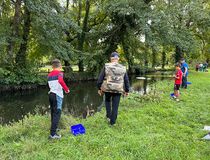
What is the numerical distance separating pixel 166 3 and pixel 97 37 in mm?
7246

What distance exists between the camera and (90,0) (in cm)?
2689

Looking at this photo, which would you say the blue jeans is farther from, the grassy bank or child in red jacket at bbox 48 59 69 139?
the grassy bank

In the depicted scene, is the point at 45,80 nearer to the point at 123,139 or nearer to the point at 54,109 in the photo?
the point at 54,109

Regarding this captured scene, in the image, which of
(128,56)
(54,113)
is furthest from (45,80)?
(54,113)

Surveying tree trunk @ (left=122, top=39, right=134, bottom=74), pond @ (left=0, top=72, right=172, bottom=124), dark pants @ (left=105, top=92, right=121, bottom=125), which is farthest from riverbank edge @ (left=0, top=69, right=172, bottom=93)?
dark pants @ (left=105, top=92, right=121, bottom=125)

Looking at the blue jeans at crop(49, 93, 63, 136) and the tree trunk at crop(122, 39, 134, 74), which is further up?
the tree trunk at crop(122, 39, 134, 74)

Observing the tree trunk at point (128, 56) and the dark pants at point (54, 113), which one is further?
the tree trunk at point (128, 56)

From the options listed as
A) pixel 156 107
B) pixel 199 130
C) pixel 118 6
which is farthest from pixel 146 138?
pixel 118 6

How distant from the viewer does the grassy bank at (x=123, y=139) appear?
493 cm

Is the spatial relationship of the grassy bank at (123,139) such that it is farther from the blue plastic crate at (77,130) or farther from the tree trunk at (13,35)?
the tree trunk at (13,35)

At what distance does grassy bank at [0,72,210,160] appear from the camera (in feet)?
16.2

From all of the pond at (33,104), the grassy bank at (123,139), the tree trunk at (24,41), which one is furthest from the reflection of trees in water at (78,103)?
the tree trunk at (24,41)

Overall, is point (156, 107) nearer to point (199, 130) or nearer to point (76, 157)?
point (199, 130)

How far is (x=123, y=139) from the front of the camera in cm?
566
